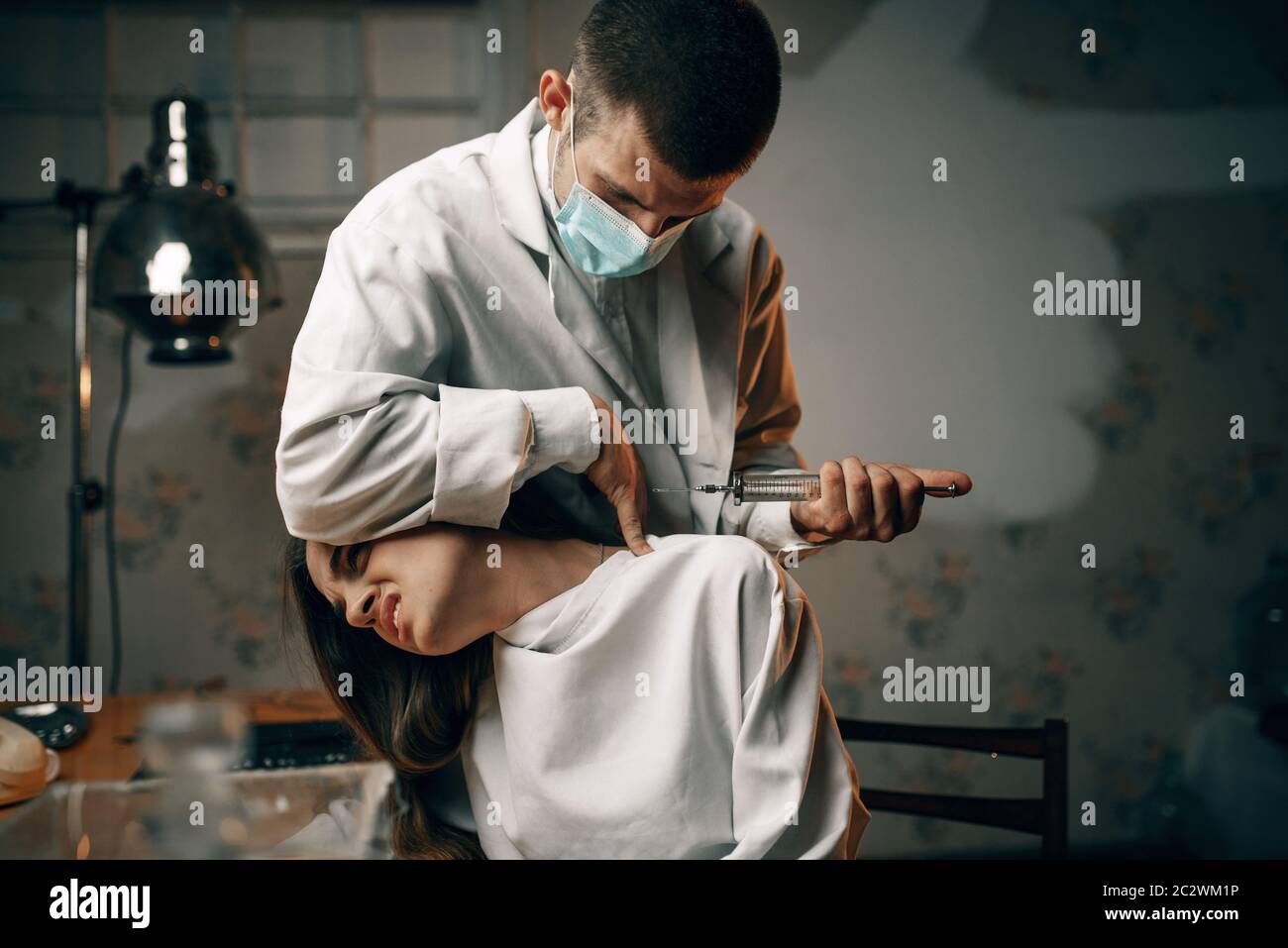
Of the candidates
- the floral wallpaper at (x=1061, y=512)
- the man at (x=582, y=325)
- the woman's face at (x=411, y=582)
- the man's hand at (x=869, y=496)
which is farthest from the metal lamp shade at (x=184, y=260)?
the man's hand at (x=869, y=496)

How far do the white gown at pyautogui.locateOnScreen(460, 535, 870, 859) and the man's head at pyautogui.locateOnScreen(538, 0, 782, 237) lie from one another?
0.27 metres

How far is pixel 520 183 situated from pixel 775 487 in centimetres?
32

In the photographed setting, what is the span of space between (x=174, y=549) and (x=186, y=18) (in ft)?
1.62

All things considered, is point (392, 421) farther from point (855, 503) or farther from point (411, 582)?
point (855, 503)

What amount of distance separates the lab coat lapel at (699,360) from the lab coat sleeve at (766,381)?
3cm

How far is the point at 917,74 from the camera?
0.95 meters

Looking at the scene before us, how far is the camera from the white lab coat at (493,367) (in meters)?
0.76

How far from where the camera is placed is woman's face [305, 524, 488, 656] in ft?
2.60

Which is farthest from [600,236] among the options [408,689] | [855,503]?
[408,689]

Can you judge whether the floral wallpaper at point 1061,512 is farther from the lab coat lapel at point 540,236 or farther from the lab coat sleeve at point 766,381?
the lab coat lapel at point 540,236

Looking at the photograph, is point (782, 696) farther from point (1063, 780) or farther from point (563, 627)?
point (1063, 780)

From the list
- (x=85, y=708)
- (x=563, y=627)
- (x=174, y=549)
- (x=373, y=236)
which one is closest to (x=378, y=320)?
(x=373, y=236)

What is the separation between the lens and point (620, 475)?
32.3 inches

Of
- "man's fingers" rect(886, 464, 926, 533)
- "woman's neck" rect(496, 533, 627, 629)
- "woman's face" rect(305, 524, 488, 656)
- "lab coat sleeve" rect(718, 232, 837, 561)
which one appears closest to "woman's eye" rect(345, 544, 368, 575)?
"woman's face" rect(305, 524, 488, 656)
